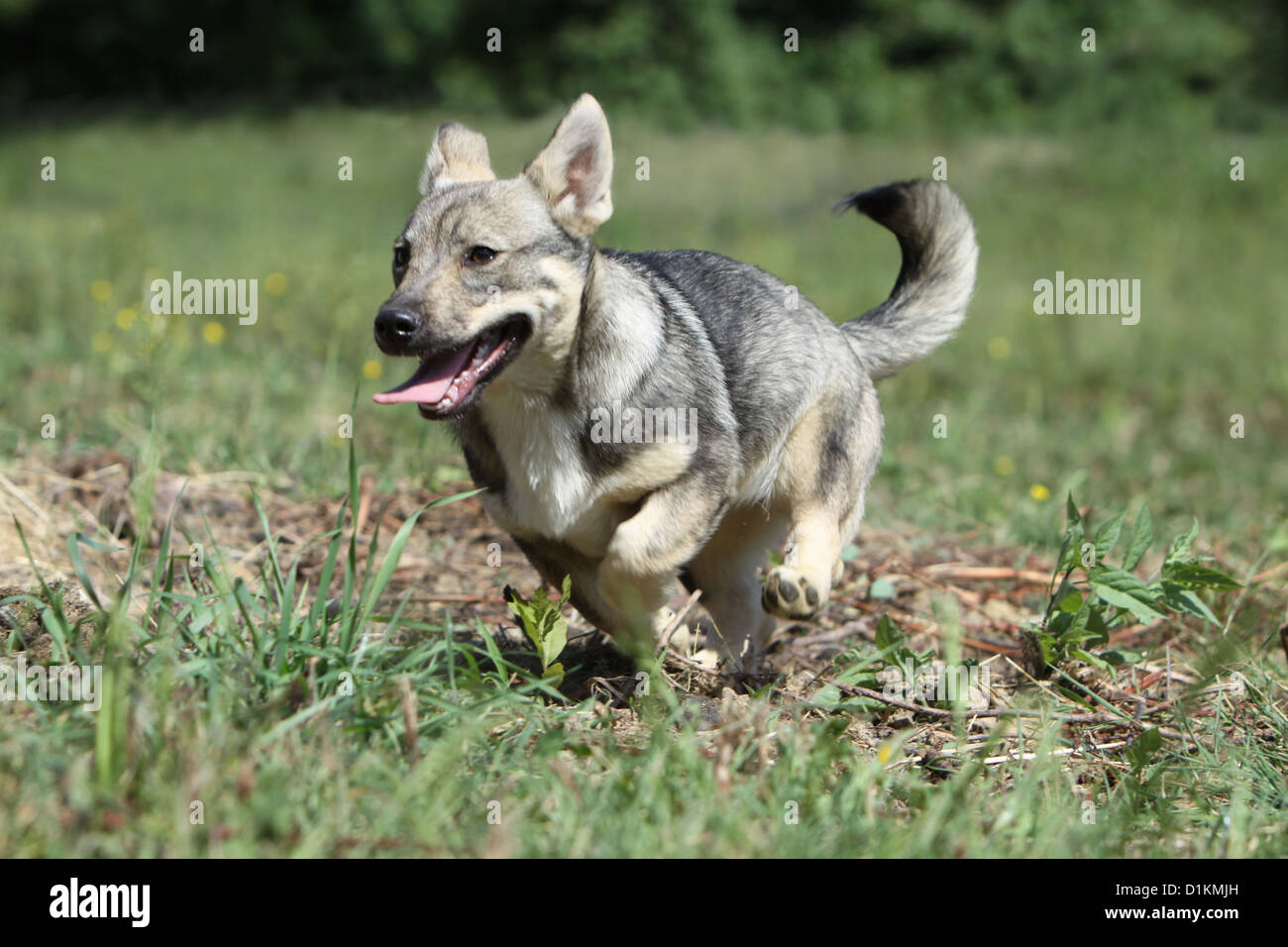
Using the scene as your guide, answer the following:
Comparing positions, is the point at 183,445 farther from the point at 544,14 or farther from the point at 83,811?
the point at 544,14

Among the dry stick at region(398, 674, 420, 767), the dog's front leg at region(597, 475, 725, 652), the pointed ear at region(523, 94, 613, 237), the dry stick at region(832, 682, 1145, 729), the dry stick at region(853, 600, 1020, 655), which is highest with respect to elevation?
the pointed ear at region(523, 94, 613, 237)

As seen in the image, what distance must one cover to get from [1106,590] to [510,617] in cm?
184

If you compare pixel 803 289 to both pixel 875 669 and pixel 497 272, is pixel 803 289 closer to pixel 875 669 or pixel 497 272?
pixel 875 669

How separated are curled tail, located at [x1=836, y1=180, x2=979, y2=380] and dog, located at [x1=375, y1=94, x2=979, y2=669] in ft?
1.37

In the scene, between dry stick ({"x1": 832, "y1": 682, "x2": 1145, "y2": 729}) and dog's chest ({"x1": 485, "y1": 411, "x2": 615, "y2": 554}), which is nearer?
dry stick ({"x1": 832, "y1": 682, "x2": 1145, "y2": 729})

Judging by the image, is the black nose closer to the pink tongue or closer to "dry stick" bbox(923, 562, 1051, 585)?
the pink tongue

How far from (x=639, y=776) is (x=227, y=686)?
0.88 metres

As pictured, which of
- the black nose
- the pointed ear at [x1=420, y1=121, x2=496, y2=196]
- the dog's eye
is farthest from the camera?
the pointed ear at [x1=420, y1=121, x2=496, y2=196]

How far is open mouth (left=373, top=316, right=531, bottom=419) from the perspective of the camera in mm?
3152

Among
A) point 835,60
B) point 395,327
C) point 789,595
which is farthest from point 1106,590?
point 835,60

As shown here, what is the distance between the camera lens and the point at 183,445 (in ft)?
16.2

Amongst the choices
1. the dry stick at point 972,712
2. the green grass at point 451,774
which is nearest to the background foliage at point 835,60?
the dry stick at point 972,712

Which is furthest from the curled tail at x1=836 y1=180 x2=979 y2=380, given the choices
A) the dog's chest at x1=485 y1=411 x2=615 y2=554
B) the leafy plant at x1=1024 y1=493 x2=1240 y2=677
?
the dog's chest at x1=485 y1=411 x2=615 y2=554
